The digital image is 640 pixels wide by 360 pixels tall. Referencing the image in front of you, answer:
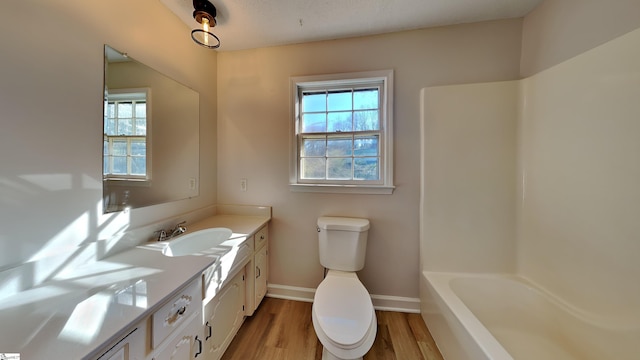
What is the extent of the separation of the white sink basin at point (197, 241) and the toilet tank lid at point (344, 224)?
2.38ft

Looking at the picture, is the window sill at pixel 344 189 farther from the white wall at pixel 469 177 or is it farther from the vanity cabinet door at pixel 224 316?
the vanity cabinet door at pixel 224 316

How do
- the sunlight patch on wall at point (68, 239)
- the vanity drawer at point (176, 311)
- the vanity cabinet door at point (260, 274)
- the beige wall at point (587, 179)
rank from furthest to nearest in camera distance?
the vanity cabinet door at point (260, 274)
the beige wall at point (587, 179)
the sunlight patch on wall at point (68, 239)
the vanity drawer at point (176, 311)

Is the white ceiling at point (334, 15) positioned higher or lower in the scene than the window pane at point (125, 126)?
higher

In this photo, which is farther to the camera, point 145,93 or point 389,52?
point 389,52

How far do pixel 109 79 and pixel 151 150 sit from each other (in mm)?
426

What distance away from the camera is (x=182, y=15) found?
4.99 feet

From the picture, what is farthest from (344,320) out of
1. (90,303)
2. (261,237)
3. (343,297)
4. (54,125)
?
(54,125)

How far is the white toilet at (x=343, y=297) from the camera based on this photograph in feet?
3.41

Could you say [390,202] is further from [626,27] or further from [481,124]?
[626,27]

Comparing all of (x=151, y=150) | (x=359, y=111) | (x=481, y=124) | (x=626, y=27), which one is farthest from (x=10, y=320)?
(x=626, y=27)

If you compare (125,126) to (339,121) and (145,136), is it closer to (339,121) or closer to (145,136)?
(145,136)

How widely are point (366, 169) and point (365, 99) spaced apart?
638 millimetres

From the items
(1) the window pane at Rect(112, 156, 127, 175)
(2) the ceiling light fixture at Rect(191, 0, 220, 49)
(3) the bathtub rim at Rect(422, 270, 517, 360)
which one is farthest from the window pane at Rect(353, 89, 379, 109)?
(1) the window pane at Rect(112, 156, 127, 175)

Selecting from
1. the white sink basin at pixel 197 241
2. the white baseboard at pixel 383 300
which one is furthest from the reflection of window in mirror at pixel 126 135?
the white baseboard at pixel 383 300
